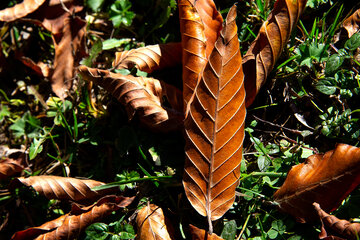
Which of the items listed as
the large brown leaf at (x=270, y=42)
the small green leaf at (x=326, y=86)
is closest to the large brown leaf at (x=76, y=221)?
the large brown leaf at (x=270, y=42)

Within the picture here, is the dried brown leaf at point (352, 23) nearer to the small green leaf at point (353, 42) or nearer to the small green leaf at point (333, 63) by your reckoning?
the small green leaf at point (353, 42)

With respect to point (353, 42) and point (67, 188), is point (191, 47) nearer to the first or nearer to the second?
point (353, 42)

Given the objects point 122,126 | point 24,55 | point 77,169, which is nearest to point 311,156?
point 122,126

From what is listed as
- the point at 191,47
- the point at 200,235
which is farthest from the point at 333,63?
the point at 200,235

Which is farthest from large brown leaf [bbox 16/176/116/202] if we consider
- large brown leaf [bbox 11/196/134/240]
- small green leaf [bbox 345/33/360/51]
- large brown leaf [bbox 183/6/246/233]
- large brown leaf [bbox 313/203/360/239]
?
small green leaf [bbox 345/33/360/51]

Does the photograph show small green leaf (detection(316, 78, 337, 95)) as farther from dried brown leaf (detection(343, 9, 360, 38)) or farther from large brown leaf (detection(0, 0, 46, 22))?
large brown leaf (detection(0, 0, 46, 22))
